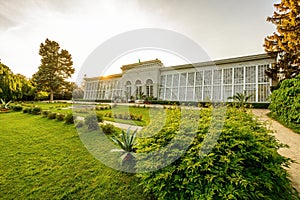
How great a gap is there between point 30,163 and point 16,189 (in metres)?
1.06

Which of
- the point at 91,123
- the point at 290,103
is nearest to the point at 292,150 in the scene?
the point at 290,103

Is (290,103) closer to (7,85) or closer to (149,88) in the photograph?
(149,88)

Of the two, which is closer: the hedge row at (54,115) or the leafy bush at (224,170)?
the leafy bush at (224,170)

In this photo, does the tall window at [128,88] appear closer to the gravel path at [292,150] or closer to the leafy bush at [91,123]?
the leafy bush at [91,123]

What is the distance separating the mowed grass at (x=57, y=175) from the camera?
7.83 feet

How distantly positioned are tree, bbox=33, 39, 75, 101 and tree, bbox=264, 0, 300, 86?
117ft

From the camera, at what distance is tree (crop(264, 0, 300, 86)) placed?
934 cm

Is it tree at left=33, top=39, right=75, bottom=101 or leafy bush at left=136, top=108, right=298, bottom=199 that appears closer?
leafy bush at left=136, top=108, right=298, bottom=199

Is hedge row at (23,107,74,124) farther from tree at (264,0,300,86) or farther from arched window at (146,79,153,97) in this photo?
arched window at (146,79,153,97)

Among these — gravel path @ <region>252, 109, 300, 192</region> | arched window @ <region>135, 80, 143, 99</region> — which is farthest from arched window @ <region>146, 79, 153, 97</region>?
gravel path @ <region>252, 109, 300, 192</region>

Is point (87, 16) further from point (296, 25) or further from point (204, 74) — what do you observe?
point (204, 74)

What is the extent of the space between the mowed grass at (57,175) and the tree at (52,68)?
98.9ft

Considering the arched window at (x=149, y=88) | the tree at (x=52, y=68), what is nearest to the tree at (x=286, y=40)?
the arched window at (x=149, y=88)

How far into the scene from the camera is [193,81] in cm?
2030
